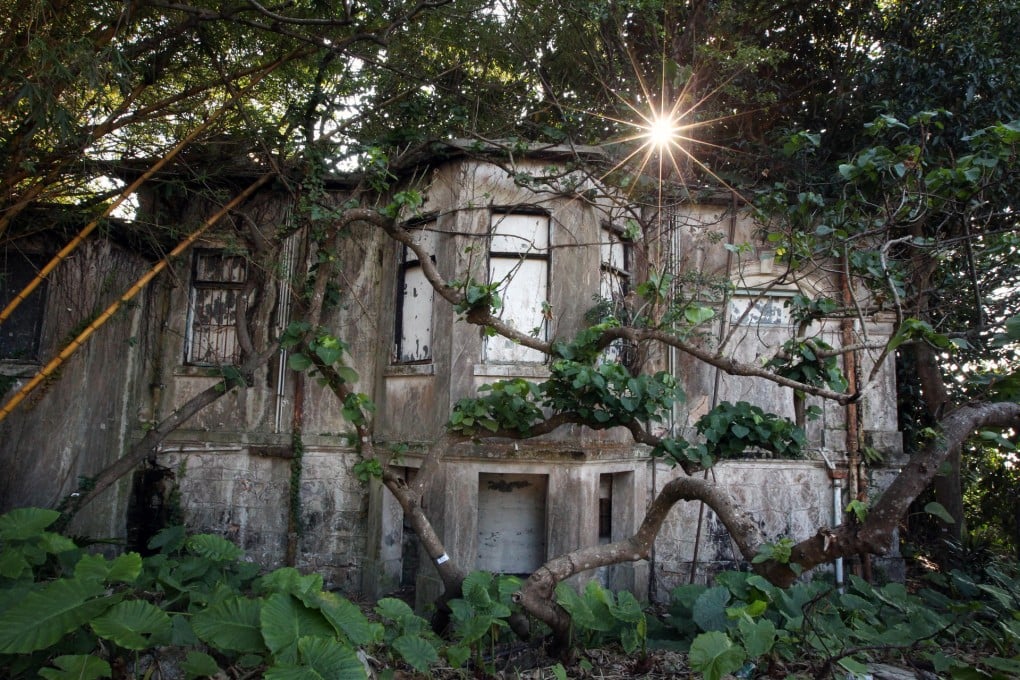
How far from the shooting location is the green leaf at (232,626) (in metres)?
3.92

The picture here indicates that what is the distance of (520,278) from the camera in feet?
26.4

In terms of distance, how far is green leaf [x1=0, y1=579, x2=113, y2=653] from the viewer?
12.4ft

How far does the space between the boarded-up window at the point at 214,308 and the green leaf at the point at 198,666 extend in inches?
218

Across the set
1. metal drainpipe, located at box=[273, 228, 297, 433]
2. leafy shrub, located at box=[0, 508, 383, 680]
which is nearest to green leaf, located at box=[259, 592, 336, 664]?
leafy shrub, located at box=[0, 508, 383, 680]

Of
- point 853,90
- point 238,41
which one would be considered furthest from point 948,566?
point 238,41

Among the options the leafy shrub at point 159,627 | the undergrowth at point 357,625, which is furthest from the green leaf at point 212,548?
the leafy shrub at point 159,627

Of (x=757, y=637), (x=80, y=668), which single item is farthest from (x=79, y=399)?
(x=757, y=637)

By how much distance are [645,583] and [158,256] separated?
7143 mm

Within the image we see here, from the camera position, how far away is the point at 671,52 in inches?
376

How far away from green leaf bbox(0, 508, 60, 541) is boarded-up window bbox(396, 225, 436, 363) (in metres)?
4.15

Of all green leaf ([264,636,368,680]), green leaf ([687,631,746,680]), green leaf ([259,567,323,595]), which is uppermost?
green leaf ([259,567,323,595])

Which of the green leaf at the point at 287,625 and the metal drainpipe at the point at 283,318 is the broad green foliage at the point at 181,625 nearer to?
the green leaf at the point at 287,625

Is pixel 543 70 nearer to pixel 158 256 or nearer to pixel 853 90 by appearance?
pixel 853 90

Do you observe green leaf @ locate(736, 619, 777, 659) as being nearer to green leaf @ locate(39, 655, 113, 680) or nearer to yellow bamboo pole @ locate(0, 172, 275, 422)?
green leaf @ locate(39, 655, 113, 680)
